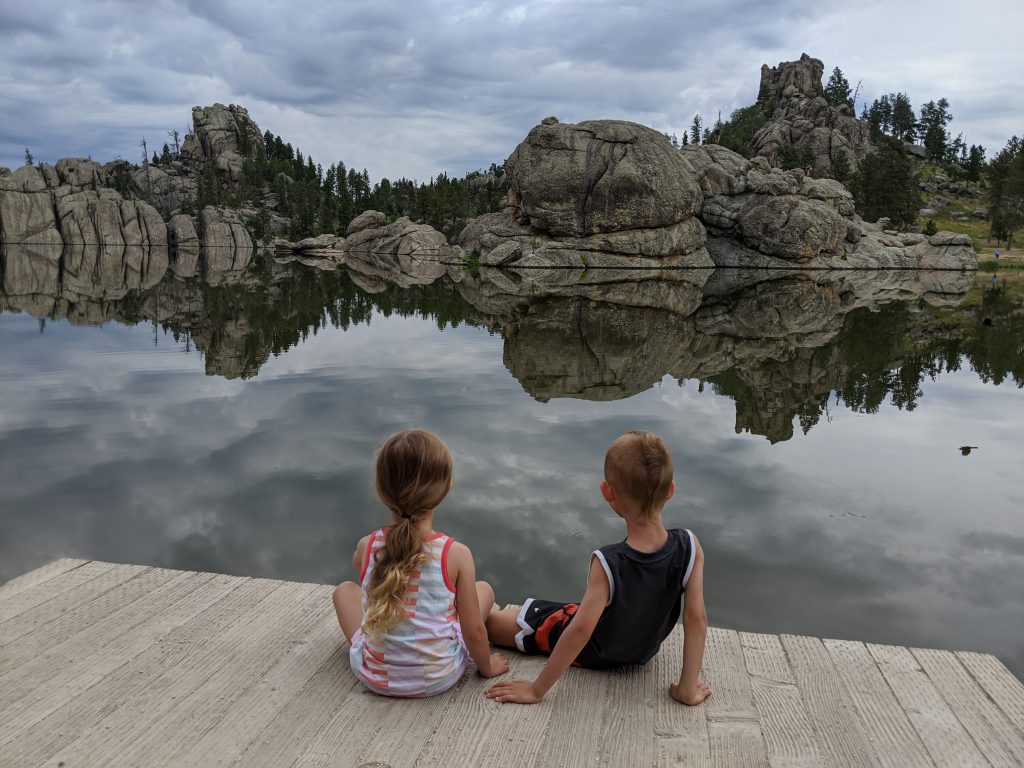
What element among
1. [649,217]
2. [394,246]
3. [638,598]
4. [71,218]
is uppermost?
[649,217]

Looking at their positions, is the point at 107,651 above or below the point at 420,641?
below

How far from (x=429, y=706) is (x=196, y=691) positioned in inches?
45.8

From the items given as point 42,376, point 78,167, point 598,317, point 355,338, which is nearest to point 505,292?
point 598,317

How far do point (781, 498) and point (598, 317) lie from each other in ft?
54.4

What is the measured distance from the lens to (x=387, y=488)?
11.7 feet

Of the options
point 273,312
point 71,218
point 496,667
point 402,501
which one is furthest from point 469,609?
point 71,218

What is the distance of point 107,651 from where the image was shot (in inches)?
165

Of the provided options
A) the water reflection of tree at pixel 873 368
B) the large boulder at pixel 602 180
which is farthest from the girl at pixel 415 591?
the large boulder at pixel 602 180

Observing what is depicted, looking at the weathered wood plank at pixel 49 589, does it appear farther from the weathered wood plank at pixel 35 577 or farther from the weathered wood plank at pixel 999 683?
the weathered wood plank at pixel 999 683

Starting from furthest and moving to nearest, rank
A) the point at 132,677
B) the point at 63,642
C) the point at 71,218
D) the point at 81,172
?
the point at 81,172, the point at 71,218, the point at 63,642, the point at 132,677

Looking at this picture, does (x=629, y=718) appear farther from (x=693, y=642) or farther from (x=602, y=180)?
(x=602, y=180)

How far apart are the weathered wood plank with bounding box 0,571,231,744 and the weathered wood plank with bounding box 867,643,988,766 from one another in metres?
3.94

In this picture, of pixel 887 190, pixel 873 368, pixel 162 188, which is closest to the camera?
pixel 873 368

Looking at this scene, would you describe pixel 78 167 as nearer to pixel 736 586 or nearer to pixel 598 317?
pixel 598 317
